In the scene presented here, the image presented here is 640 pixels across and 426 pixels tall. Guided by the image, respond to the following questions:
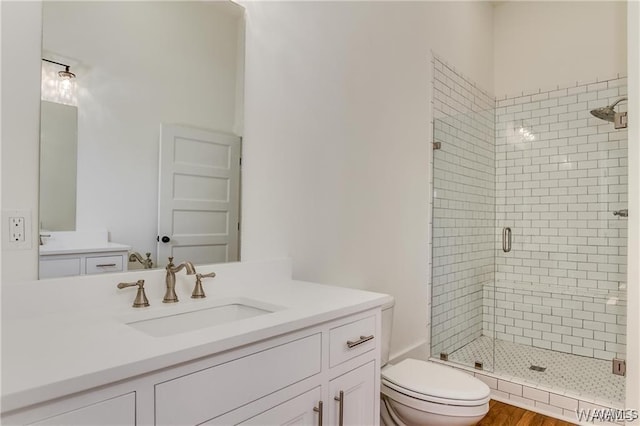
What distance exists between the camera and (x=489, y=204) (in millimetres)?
3492

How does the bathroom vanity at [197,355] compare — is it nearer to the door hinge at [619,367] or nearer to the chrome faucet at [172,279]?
the chrome faucet at [172,279]

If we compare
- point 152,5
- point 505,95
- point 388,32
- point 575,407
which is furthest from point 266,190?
point 505,95

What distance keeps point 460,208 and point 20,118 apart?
2.77 meters

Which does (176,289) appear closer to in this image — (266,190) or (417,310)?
(266,190)

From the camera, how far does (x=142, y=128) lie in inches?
54.6

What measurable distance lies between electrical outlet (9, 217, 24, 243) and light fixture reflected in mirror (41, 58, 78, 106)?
0.35 m

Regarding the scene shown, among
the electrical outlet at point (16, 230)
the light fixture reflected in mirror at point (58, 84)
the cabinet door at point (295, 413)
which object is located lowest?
the cabinet door at point (295, 413)

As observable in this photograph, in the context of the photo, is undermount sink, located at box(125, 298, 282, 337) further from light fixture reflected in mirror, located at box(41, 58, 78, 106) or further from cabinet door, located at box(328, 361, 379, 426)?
light fixture reflected in mirror, located at box(41, 58, 78, 106)

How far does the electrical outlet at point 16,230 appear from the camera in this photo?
1028 millimetres

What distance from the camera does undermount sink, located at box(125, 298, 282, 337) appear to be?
1.19 m

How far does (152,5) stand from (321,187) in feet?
3.33

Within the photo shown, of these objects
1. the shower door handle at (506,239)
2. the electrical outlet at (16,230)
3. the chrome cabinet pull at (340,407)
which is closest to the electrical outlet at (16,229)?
the electrical outlet at (16,230)

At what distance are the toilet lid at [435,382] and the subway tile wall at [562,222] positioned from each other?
1536 millimetres

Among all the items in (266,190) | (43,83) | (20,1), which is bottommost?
(266,190)
